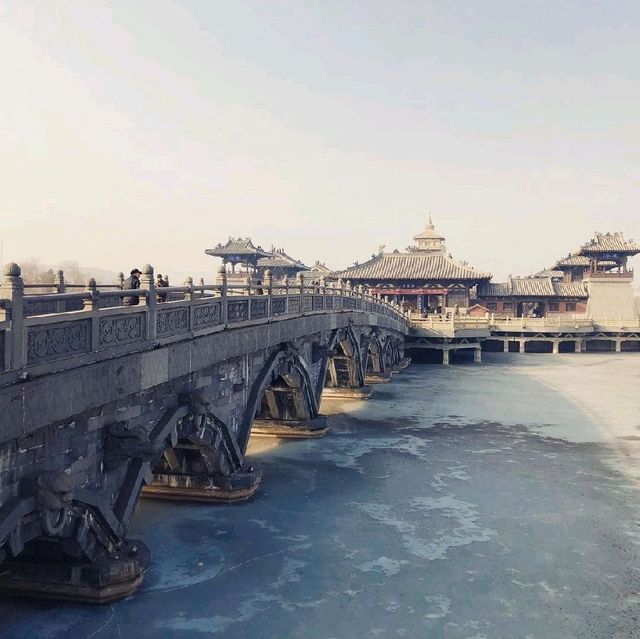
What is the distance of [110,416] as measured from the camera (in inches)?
392

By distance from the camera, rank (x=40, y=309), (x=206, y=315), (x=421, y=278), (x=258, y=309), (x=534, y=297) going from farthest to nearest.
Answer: (x=534, y=297)
(x=421, y=278)
(x=258, y=309)
(x=40, y=309)
(x=206, y=315)

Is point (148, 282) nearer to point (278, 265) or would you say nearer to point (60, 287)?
point (60, 287)

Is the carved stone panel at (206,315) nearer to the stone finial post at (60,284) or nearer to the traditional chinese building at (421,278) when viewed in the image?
the stone finial post at (60,284)

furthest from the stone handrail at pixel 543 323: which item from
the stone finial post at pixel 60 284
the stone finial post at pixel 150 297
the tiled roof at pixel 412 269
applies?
the stone finial post at pixel 150 297

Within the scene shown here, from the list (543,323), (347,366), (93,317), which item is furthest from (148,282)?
(543,323)

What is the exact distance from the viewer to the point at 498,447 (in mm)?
21969

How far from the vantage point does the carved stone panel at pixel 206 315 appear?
12375 mm

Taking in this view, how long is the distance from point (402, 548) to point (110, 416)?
22.1 ft

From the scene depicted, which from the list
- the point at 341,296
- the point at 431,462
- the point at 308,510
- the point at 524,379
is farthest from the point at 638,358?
the point at 308,510

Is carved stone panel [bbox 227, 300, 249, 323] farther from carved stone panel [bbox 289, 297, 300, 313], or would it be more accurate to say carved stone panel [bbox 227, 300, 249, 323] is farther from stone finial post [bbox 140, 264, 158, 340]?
carved stone panel [bbox 289, 297, 300, 313]

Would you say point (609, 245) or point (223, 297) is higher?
point (609, 245)

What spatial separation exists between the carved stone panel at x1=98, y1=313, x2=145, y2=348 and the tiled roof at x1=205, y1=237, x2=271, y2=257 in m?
62.6

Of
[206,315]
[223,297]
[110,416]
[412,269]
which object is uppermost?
[412,269]

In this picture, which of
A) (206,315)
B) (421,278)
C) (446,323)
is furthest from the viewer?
(421,278)
